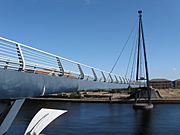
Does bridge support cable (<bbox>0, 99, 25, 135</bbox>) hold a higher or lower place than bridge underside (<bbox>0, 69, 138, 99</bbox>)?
lower

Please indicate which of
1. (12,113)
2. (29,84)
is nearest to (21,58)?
(29,84)

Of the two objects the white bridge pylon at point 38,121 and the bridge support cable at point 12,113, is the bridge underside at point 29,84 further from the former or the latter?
the white bridge pylon at point 38,121

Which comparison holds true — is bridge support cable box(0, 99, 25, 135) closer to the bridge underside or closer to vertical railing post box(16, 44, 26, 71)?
the bridge underside

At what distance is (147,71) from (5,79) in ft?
158

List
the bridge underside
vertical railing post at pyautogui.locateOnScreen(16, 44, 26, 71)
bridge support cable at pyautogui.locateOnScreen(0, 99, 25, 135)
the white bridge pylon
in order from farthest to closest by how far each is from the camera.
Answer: the white bridge pylon
bridge support cable at pyautogui.locateOnScreen(0, 99, 25, 135)
vertical railing post at pyautogui.locateOnScreen(16, 44, 26, 71)
the bridge underside

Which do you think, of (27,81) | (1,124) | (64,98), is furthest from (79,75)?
(64,98)

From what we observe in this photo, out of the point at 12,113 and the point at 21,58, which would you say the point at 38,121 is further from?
the point at 21,58

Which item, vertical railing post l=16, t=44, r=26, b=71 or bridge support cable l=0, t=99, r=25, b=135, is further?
bridge support cable l=0, t=99, r=25, b=135

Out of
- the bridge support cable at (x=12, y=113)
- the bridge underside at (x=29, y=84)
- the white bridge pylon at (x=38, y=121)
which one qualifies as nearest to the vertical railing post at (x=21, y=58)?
the bridge underside at (x=29, y=84)

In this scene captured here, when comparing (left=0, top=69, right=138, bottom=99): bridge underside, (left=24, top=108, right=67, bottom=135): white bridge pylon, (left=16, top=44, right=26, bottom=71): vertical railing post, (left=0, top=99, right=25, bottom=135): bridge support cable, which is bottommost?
(left=24, top=108, right=67, bottom=135): white bridge pylon

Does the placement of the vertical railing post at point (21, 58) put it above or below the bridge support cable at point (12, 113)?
above

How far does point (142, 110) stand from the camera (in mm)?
53531

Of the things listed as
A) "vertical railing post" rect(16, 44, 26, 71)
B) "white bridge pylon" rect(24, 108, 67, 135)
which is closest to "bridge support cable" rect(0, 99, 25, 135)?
"vertical railing post" rect(16, 44, 26, 71)

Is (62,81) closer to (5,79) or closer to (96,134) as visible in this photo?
(5,79)
